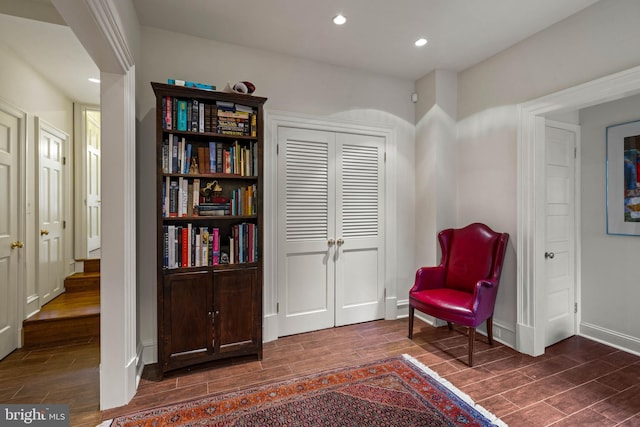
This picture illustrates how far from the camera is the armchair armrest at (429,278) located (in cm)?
312

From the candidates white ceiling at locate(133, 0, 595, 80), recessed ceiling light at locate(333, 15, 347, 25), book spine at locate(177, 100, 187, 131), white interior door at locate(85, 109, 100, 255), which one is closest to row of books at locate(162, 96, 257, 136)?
book spine at locate(177, 100, 187, 131)

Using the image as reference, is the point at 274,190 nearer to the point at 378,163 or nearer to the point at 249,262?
the point at 249,262

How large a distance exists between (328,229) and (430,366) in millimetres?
1543

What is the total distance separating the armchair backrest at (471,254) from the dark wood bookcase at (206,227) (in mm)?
1927

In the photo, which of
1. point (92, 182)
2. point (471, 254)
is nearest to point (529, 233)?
point (471, 254)

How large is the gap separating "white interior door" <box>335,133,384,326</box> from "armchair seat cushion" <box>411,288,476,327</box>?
2.05 ft

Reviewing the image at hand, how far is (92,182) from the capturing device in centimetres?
443

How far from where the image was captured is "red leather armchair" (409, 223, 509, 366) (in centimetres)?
260

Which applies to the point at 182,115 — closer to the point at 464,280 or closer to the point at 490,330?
the point at 464,280

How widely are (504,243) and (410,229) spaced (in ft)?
3.47

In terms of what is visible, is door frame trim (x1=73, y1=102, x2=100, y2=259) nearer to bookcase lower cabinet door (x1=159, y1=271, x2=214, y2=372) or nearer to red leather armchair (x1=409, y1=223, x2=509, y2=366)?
bookcase lower cabinet door (x1=159, y1=271, x2=214, y2=372)

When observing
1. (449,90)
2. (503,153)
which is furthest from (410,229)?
(449,90)

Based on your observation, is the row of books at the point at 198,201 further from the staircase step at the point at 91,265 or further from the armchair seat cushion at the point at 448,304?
the staircase step at the point at 91,265

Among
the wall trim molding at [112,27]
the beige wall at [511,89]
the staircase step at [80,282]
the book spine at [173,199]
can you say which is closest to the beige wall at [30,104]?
the staircase step at [80,282]
